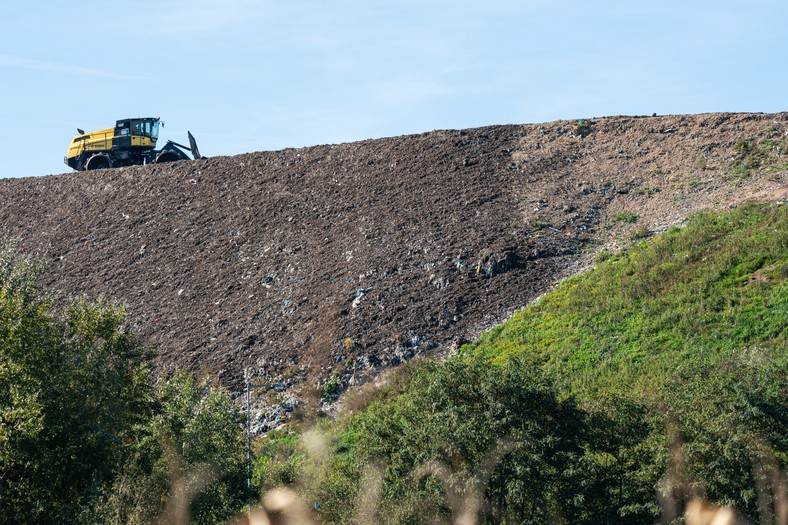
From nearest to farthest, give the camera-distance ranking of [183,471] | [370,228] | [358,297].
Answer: [183,471]
[358,297]
[370,228]

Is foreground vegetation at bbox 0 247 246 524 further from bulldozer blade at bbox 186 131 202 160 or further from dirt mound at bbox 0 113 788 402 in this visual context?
bulldozer blade at bbox 186 131 202 160

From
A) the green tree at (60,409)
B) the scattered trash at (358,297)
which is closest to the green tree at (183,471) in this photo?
the green tree at (60,409)

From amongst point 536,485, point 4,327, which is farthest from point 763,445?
point 4,327

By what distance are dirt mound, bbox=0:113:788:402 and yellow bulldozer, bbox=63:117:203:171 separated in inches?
117

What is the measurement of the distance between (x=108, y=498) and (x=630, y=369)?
13849 mm

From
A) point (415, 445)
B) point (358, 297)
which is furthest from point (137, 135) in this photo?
point (415, 445)

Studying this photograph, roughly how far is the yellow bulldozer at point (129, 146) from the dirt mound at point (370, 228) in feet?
9.75

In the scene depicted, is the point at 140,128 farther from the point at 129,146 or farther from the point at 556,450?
the point at 556,450

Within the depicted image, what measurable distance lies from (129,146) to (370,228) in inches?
821

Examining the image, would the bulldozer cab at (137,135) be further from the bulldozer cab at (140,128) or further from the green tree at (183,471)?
the green tree at (183,471)

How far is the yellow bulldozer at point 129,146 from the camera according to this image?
178ft

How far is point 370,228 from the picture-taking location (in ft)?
131

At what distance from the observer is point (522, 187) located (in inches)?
1619

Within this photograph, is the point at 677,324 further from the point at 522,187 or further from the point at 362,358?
the point at 522,187
